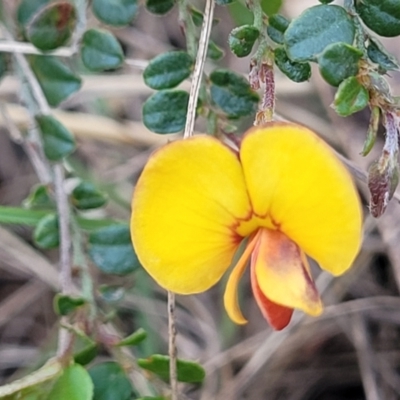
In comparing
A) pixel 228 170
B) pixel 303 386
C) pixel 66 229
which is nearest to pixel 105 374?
pixel 66 229

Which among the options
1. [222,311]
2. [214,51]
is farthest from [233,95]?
[222,311]

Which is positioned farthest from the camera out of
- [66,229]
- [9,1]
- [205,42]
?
[9,1]

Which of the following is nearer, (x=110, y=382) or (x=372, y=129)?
(x=372, y=129)

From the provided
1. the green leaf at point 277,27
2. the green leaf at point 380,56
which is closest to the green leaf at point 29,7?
the green leaf at point 277,27

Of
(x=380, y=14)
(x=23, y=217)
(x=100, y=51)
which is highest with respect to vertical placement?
→ (x=380, y=14)

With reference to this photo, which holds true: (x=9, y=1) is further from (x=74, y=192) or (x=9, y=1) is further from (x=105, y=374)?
(x=105, y=374)

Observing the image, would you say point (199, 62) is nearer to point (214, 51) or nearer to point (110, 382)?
point (214, 51)

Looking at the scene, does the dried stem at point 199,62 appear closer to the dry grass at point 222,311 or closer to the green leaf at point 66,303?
the green leaf at point 66,303

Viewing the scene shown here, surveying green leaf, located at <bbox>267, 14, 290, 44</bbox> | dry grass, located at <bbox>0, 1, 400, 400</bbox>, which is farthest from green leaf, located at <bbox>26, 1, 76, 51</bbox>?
dry grass, located at <bbox>0, 1, 400, 400</bbox>
